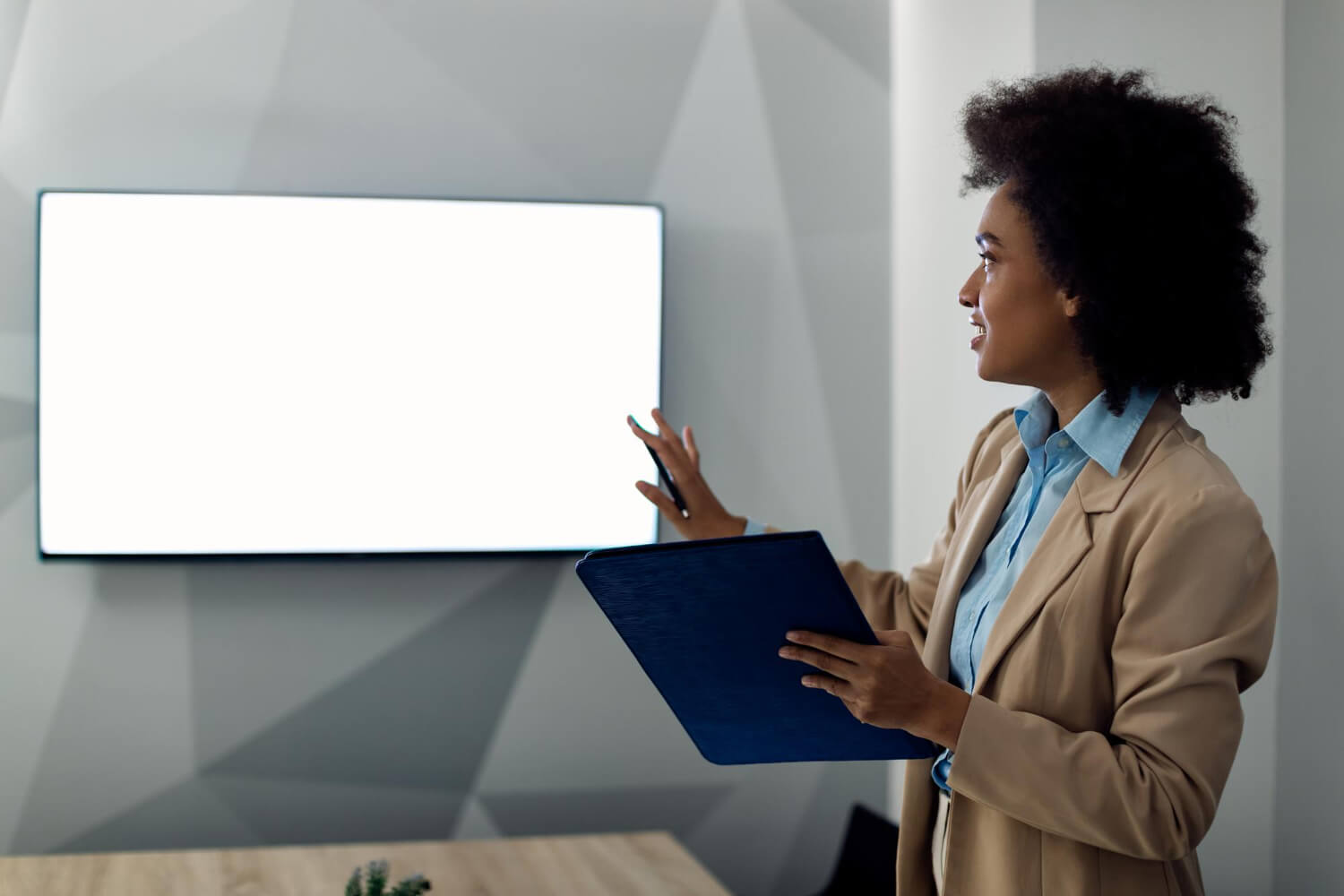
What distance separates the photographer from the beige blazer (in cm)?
121

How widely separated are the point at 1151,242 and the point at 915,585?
0.69 m

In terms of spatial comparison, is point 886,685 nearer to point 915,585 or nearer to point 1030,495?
point 1030,495

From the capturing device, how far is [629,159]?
308 cm

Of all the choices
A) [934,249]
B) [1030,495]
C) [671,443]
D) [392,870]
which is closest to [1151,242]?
[1030,495]

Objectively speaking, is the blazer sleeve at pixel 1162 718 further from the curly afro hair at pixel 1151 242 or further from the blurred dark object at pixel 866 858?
the blurred dark object at pixel 866 858

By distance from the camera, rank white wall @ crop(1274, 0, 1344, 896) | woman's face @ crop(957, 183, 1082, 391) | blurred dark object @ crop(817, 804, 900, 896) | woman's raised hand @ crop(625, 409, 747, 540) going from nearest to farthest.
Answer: woman's face @ crop(957, 183, 1082, 391) < woman's raised hand @ crop(625, 409, 747, 540) < white wall @ crop(1274, 0, 1344, 896) < blurred dark object @ crop(817, 804, 900, 896)

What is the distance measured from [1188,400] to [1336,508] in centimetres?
83

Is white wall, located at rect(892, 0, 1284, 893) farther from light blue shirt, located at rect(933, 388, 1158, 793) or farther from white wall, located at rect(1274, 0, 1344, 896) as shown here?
light blue shirt, located at rect(933, 388, 1158, 793)

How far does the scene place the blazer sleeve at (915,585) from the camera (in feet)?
5.77

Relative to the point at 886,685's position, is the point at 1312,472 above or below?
above

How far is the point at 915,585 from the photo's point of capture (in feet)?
6.05

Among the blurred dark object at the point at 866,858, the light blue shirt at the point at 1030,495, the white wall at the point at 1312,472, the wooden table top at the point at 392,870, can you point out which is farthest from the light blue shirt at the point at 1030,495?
the blurred dark object at the point at 866,858

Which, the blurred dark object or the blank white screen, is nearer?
the blurred dark object

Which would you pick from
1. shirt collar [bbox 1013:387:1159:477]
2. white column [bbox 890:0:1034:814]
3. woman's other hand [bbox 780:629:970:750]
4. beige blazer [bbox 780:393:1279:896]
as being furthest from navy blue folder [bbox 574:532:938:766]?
white column [bbox 890:0:1034:814]
